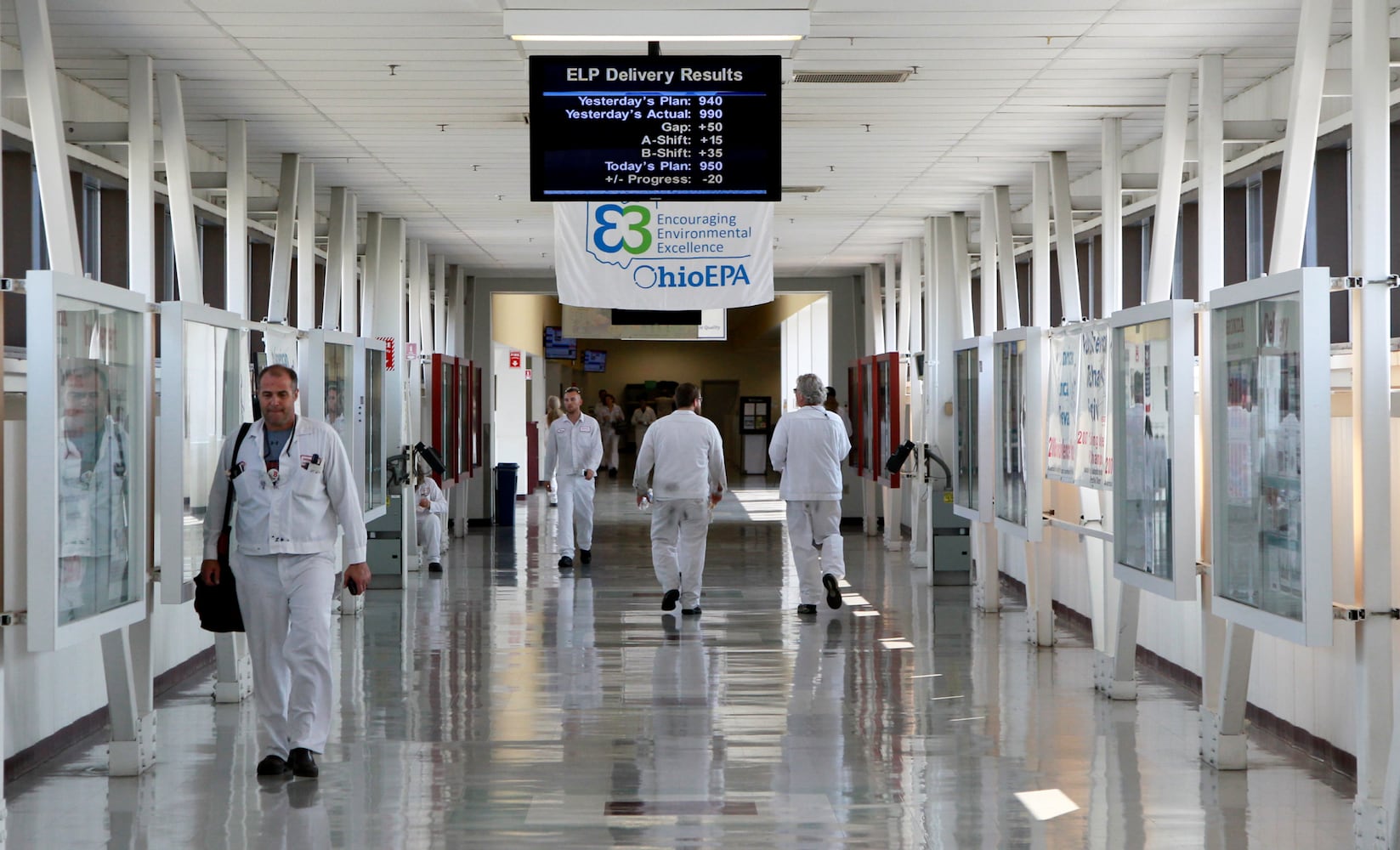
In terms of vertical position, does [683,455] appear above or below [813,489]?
above

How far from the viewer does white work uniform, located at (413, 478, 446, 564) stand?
527 inches

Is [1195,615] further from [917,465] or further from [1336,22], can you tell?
[917,465]

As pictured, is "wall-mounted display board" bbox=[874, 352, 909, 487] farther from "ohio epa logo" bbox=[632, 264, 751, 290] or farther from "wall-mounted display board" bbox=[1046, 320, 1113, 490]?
"ohio epa logo" bbox=[632, 264, 751, 290]

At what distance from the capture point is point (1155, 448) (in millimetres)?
6625

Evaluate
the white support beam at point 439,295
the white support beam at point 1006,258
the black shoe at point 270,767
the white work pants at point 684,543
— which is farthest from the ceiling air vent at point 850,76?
the white support beam at point 439,295

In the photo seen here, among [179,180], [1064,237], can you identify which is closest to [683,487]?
[1064,237]

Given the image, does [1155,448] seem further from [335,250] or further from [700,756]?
[335,250]

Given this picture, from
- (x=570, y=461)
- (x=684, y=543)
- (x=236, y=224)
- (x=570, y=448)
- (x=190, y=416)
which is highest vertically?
(x=236, y=224)

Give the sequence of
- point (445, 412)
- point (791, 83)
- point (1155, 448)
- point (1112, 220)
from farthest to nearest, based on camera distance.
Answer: point (445, 412)
point (1112, 220)
point (791, 83)
point (1155, 448)

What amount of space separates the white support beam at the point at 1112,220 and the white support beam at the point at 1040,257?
1034 mm

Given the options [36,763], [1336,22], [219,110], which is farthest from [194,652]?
[1336,22]

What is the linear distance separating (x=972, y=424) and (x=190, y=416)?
6.08 metres

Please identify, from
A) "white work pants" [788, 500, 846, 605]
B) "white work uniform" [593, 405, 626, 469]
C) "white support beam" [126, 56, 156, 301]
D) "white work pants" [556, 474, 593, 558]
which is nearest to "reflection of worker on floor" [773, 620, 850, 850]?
"white work pants" [788, 500, 846, 605]

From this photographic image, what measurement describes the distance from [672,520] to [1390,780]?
6.50 m
